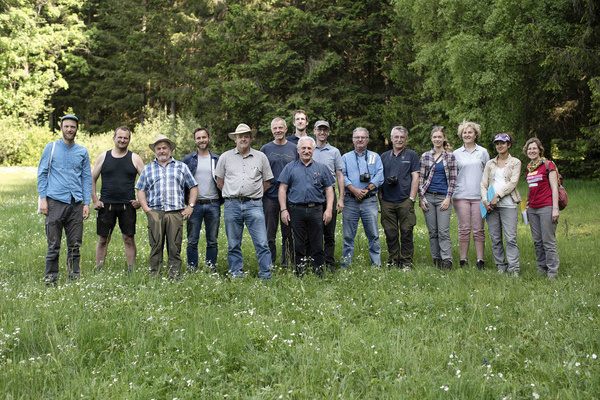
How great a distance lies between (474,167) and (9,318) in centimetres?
694

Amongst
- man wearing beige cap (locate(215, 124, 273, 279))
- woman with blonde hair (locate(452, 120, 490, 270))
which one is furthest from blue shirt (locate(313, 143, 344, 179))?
woman with blonde hair (locate(452, 120, 490, 270))

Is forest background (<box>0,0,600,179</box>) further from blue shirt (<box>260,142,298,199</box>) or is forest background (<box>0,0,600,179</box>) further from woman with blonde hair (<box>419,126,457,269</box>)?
blue shirt (<box>260,142,298,199</box>)

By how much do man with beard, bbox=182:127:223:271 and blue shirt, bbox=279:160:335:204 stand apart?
1.14 m

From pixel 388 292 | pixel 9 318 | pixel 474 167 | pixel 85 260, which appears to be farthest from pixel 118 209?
pixel 474 167

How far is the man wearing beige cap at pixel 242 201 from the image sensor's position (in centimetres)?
757

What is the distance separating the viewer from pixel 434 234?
8570 millimetres

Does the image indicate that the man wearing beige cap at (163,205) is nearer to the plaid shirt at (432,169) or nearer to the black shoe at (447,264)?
the plaid shirt at (432,169)

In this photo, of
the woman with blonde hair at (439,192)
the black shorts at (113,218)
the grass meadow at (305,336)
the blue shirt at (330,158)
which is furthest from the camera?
the woman with blonde hair at (439,192)

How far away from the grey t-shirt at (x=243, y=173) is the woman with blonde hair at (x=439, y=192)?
105 inches

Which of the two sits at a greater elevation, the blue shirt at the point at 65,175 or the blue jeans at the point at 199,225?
the blue shirt at the point at 65,175

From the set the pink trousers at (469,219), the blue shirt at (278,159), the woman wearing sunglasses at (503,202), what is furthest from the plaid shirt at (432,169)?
the blue shirt at (278,159)

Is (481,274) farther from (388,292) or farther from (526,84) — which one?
(526,84)

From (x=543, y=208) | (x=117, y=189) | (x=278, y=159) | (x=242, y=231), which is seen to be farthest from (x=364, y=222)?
(x=117, y=189)

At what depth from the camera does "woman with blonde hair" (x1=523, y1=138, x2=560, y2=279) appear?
25.2 feet
